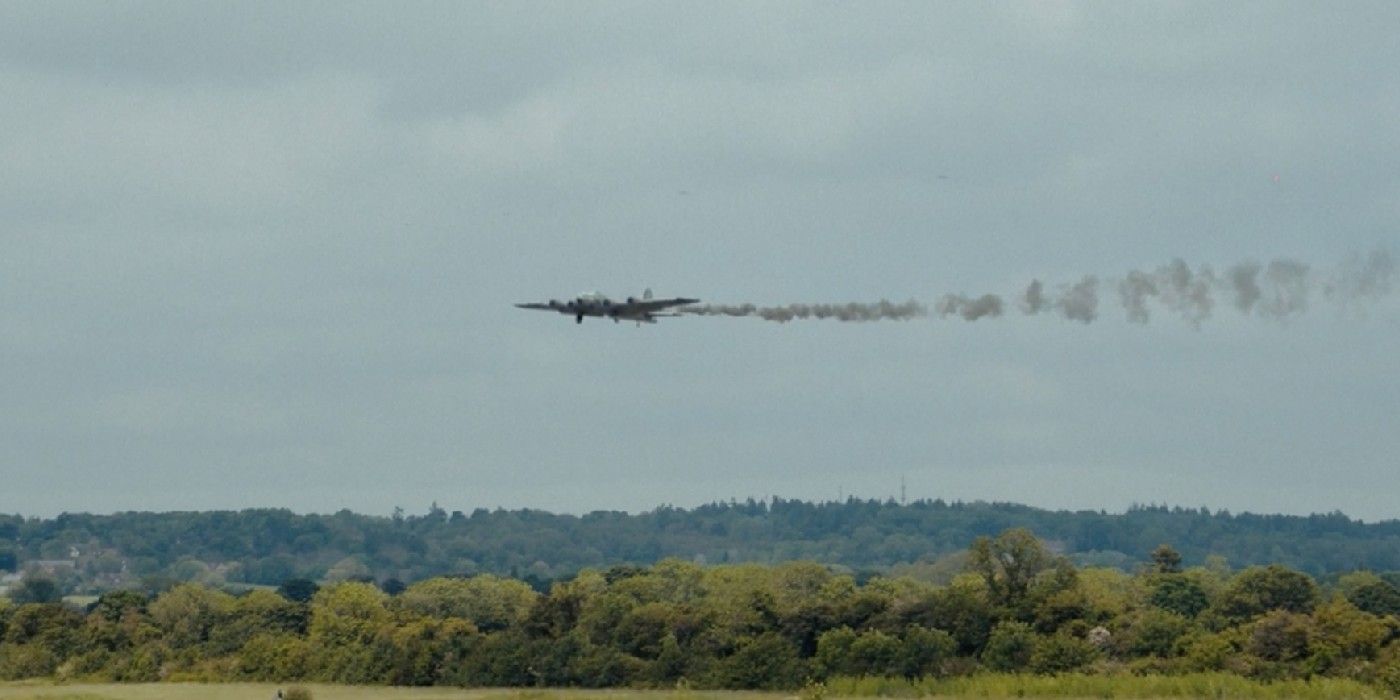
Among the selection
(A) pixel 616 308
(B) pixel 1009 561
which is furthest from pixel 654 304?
(B) pixel 1009 561

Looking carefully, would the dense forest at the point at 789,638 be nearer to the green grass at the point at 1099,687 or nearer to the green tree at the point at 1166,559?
the green grass at the point at 1099,687

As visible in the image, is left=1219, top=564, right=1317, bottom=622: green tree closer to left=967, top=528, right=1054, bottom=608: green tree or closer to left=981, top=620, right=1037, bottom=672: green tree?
left=967, top=528, right=1054, bottom=608: green tree

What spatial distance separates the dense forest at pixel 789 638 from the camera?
Answer: 126 meters

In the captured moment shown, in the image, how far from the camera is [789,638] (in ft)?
447

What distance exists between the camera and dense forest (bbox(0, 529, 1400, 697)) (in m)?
126

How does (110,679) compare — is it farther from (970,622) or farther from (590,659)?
(970,622)

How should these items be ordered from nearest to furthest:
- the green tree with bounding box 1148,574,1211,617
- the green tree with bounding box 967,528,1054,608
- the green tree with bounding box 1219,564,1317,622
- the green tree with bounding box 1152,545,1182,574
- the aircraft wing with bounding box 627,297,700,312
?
the aircraft wing with bounding box 627,297,700,312
the green tree with bounding box 1219,564,1317,622
the green tree with bounding box 967,528,1054,608
the green tree with bounding box 1148,574,1211,617
the green tree with bounding box 1152,545,1182,574

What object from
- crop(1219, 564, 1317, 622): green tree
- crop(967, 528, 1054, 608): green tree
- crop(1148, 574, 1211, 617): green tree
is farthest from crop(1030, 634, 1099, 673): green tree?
crop(1148, 574, 1211, 617): green tree

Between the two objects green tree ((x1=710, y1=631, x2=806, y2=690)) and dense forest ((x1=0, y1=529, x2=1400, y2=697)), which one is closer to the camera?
dense forest ((x1=0, y1=529, x2=1400, y2=697))

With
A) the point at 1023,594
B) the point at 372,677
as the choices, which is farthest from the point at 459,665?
the point at 1023,594

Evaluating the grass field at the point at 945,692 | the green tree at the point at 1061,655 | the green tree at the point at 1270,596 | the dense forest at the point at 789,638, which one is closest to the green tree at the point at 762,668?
the dense forest at the point at 789,638

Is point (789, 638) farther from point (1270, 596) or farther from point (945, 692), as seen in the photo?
point (1270, 596)

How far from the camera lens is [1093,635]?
436ft

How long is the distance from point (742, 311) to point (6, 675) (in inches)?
2870
